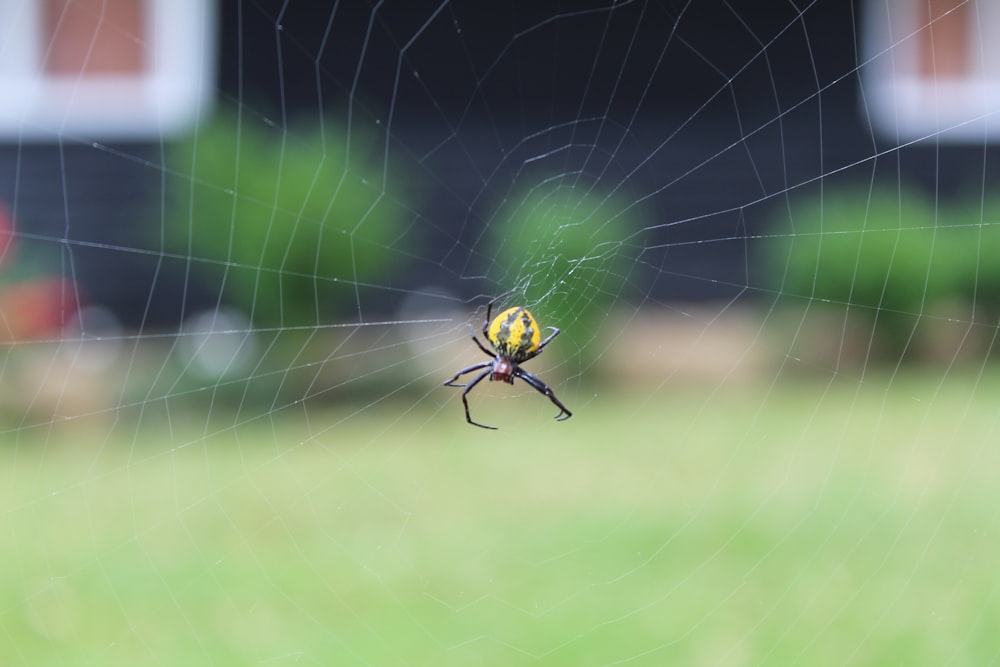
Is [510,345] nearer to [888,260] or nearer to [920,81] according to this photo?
[888,260]

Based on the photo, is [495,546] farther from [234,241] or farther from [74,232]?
[74,232]

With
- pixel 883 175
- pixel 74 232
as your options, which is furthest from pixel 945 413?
pixel 74 232

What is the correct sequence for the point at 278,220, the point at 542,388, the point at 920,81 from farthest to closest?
the point at 920,81 → the point at 278,220 → the point at 542,388

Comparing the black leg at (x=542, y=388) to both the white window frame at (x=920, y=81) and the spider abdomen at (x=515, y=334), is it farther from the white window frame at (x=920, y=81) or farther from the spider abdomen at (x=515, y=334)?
the white window frame at (x=920, y=81)

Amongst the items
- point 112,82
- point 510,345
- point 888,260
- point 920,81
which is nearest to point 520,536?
point 510,345

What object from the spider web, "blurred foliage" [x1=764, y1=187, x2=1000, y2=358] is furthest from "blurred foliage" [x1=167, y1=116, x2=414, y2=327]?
"blurred foliage" [x1=764, y1=187, x2=1000, y2=358]

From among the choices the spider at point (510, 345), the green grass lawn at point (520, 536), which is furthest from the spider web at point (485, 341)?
the spider at point (510, 345)

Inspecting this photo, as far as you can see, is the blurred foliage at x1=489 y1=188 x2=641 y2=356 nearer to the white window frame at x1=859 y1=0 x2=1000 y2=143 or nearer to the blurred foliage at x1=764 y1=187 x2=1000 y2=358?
the blurred foliage at x1=764 y1=187 x2=1000 y2=358
